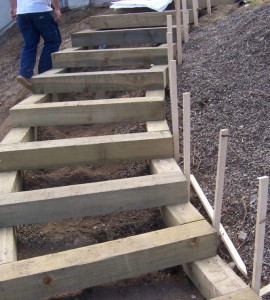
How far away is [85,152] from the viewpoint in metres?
3.02

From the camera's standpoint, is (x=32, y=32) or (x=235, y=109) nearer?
(x=235, y=109)

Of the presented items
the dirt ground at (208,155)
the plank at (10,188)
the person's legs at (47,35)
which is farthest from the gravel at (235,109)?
the person's legs at (47,35)

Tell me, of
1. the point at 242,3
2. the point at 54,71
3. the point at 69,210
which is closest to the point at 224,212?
the point at 69,210

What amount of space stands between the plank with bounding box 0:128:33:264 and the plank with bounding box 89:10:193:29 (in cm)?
311

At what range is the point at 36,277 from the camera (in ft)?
6.66

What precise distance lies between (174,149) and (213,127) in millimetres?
458

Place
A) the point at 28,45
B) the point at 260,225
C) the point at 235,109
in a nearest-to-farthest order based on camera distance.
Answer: the point at 260,225 < the point at 235,109 < the point at 28,45

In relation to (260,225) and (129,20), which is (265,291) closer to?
(260,225)

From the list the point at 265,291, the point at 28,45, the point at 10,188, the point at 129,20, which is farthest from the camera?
the point at 129,20

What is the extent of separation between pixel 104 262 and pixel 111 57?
3294 mm

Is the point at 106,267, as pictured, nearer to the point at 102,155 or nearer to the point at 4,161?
the point at 102,155

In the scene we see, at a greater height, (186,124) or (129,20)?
(129,20)

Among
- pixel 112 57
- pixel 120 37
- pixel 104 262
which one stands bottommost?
pixel 104 262

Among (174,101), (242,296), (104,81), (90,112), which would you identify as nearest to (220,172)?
(242,296)
